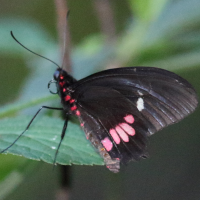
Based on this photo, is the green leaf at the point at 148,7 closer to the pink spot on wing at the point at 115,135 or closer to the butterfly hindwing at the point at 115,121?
the butterfly hindwing at the point at 115,121

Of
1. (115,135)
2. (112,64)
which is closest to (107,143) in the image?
(115,135)

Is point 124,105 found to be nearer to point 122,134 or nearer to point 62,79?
point 122,134

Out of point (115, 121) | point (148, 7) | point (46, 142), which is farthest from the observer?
point (115, 121)

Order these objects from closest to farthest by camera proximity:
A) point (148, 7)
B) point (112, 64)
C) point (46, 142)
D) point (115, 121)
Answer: point (46, 142), point (148, 7), point (115, 121), point (112, 64)

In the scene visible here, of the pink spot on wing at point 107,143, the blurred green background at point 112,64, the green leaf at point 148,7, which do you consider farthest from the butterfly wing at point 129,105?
the green leaf at point 148,7

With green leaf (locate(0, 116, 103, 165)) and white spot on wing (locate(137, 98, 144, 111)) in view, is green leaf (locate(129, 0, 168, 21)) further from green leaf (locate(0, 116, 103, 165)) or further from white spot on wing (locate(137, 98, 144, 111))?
green leaf (locate(0, 116, 103, 165))

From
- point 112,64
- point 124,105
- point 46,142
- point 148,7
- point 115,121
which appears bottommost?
point 46,142

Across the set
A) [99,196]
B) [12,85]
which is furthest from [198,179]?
[12,85]

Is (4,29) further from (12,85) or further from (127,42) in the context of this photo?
(12,85)
